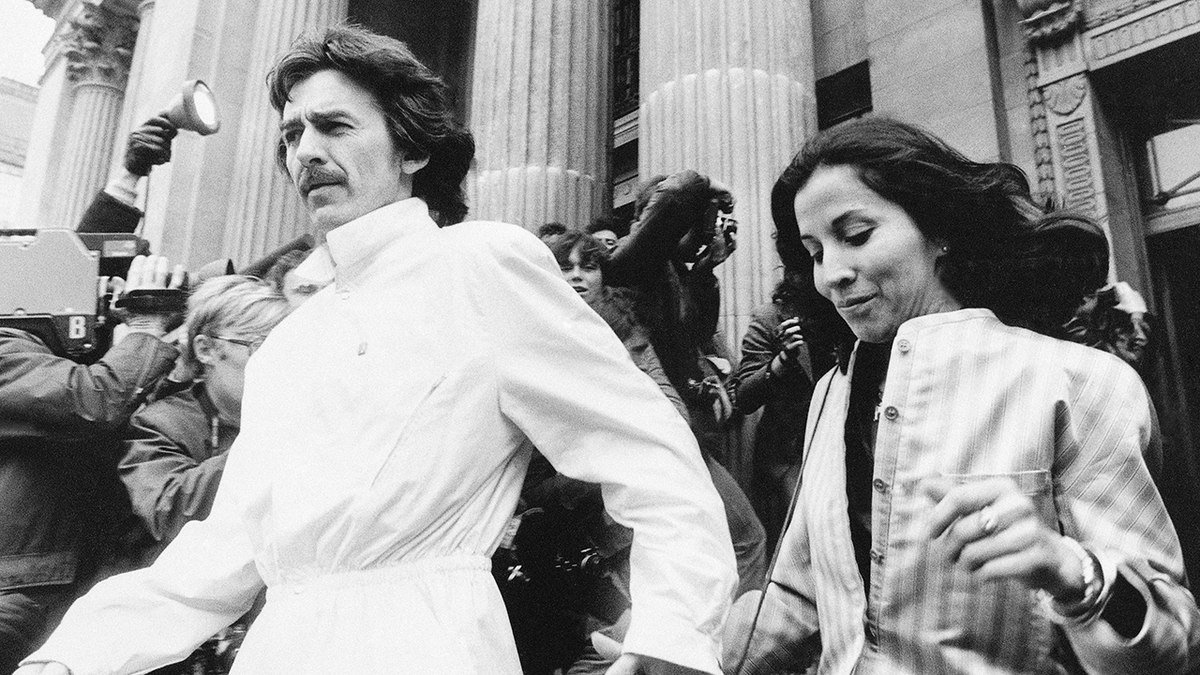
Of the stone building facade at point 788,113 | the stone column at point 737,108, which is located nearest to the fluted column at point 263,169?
the stone building facade at point 788,113

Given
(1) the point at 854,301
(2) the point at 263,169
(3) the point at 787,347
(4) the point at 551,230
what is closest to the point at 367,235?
(1) the point at 854,301

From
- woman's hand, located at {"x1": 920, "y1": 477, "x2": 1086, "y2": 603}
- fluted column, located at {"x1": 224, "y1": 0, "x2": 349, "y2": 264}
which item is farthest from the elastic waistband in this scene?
fluted column, located at {"x1": 224, "y1": 0, "x2": 349, "y2": 264}

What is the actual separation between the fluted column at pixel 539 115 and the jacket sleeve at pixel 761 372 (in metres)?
2.62

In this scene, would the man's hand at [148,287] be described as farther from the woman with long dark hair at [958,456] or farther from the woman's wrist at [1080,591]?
the woman's wrist at [1080,591]

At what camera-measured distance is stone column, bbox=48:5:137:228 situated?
14267mm

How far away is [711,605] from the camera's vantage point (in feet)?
4.48

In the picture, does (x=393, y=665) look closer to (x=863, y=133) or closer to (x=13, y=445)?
(x=863, y=133)

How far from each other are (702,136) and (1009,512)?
436cm

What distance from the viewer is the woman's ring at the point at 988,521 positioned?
3.53ft

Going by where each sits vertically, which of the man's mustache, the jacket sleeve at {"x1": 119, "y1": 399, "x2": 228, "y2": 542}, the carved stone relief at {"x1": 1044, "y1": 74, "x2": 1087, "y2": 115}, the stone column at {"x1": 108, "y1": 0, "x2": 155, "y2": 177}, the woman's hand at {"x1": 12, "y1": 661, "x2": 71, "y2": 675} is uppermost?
the stone column at {"x1": 108, "y1": 0, "x2": 155, "y2": 177}

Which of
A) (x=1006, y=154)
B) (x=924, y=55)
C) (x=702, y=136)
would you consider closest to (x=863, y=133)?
(x=702, y=136)

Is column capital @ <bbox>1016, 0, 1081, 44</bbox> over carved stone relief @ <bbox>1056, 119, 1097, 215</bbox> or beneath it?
over

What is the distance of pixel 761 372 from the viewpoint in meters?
3.79

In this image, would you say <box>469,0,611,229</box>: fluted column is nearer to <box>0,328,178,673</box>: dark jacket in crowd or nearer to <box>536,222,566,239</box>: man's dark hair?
<box>536,222,566,239</box>: man's dark hair
